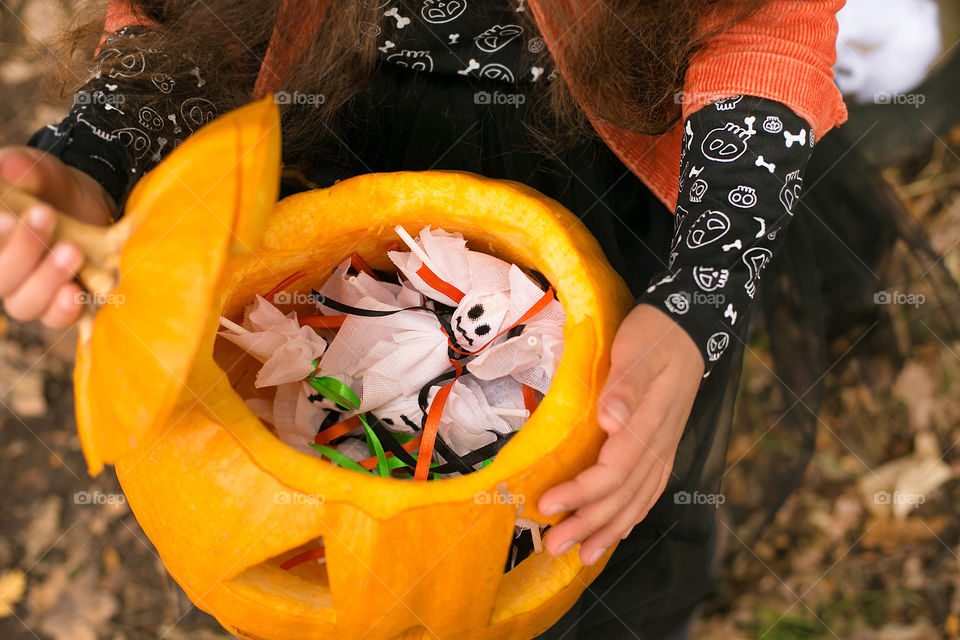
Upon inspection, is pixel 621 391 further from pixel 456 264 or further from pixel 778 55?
pixel 778 55

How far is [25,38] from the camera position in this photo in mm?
1347

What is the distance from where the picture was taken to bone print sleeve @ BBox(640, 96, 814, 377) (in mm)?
591

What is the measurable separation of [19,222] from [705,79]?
0.56m

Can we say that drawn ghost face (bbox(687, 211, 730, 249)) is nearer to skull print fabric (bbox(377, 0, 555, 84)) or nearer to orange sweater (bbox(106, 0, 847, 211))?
orange sweater (bbox(106, 0, 847, 211))

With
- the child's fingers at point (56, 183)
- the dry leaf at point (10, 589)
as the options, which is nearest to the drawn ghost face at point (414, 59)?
the child's fingers at point (56, 183)

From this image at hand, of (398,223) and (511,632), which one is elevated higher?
(398,223)

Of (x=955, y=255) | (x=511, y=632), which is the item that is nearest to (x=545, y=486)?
(x=511, y=632)

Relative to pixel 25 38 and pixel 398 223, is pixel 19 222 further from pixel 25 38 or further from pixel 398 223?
pixel 25 38

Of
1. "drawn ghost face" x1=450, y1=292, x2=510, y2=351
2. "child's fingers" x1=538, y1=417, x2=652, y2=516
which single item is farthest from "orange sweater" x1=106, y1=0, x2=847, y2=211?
"child's fingers" x1=538, y1=417, x2=652, y2=516

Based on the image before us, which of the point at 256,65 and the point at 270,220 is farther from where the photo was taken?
the point at 256,65

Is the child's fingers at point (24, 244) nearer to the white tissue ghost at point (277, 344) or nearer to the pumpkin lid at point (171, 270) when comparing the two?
the pumpkin lid at point (171, 270)
